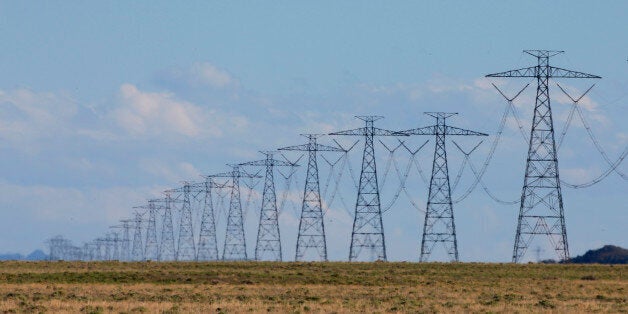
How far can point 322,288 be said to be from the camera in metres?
78.8

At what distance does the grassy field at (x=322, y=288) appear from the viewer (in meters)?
60.5

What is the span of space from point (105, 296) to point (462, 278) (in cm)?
3307

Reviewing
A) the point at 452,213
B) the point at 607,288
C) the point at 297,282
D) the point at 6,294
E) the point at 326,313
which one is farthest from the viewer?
the point at 452,213

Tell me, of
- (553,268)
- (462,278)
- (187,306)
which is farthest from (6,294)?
(553,268)

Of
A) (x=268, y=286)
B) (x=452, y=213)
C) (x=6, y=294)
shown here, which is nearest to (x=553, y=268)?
(x=452, y=213)

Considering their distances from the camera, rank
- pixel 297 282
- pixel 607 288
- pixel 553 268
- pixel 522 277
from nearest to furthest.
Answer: pixel 607 288 → pixel 297 282 → pixel 522 277 → pixel 553 268

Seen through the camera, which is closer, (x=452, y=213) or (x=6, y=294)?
(x=6, y=294)

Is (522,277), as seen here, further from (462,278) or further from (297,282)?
(297,282)

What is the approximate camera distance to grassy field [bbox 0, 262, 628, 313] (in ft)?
198

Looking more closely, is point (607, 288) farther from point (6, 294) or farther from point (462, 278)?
point (6, 294)

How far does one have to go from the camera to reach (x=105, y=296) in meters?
68.8

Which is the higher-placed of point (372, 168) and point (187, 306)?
point (372, 168)

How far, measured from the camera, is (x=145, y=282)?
88312 millimetres

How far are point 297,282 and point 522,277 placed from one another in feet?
60.4
